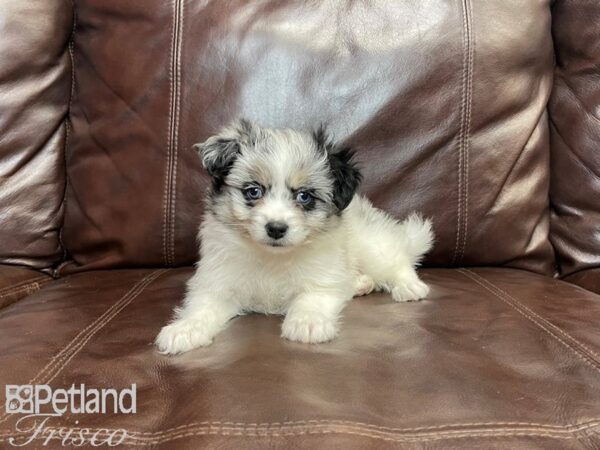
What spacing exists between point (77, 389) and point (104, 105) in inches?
55.5

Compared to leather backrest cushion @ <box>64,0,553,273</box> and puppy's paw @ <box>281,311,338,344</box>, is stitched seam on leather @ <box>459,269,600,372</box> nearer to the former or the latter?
leather backrest cushion @ <box>64,0,553,273</box>

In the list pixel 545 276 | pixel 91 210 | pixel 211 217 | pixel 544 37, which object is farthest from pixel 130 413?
pixel 544 37

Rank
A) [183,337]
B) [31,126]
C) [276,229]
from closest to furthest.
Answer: [183,337] < [276,229] < [31,126]

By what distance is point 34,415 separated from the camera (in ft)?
4.32

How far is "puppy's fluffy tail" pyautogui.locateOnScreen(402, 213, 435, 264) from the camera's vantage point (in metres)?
2.35

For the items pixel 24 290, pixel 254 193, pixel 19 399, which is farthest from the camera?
pixel 24 290

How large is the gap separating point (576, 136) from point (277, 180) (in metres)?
1.29

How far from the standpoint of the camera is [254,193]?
6.84 ft

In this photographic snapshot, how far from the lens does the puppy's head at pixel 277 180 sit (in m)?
2.04

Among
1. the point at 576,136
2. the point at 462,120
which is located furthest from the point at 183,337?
the point at 576,136

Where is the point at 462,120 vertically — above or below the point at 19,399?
above

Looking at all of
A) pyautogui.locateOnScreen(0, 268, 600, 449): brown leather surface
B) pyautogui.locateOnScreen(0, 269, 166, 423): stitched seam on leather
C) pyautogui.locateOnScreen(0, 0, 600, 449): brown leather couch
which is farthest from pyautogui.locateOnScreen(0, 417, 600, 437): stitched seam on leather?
pyautogui.locateOnScreen(0, 0, 600, 449): brown leather couch

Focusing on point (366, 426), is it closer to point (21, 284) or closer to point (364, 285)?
point (364, 285)

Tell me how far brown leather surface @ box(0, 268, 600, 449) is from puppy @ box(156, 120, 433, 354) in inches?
4.1
